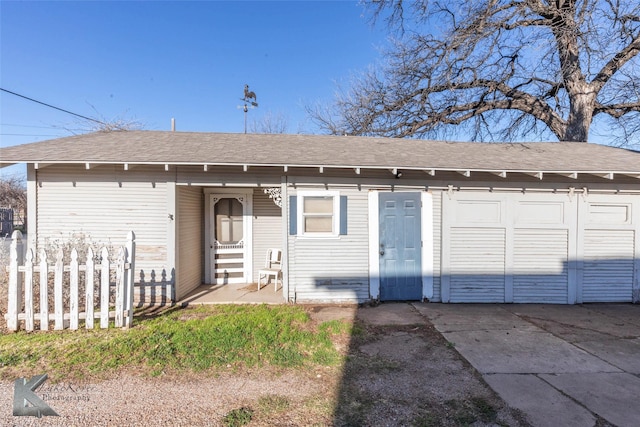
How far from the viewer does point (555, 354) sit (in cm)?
387

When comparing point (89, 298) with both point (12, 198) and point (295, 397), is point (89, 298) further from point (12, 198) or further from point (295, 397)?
point (12, 198)

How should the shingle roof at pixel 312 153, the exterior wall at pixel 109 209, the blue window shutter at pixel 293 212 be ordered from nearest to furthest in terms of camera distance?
1. the shingle roof at pixel 312 153
2. the exterior wall at pixel 109 209
3. the blue window shutter at pixel 293 212

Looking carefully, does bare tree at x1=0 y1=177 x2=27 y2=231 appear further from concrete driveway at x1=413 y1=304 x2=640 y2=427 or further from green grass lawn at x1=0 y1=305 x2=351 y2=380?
concrete driveway at x1=413 y1=304 x2=640 y2=427

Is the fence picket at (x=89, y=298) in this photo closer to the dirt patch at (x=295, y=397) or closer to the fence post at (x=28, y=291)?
the fence post at (x=28, y=291)

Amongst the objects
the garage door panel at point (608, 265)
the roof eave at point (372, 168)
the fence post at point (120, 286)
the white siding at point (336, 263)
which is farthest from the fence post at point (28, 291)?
the garage door panel at point (608, 265)

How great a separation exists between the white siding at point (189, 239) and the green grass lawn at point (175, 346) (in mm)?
1338

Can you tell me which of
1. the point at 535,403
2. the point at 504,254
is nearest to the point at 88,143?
the point at 535,403

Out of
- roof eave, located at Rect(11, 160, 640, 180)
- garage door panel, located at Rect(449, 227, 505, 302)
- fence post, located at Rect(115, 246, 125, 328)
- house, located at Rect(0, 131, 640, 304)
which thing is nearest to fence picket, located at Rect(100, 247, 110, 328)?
fence post, located at Rect(115, 246, 125, 328)

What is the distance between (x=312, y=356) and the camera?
3754 mm

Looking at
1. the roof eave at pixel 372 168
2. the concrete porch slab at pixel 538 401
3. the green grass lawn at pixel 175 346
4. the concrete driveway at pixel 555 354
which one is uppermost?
the roof eave at pixel 372 168

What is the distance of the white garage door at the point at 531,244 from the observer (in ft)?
20.0

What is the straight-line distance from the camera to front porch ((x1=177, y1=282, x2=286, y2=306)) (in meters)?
5.90

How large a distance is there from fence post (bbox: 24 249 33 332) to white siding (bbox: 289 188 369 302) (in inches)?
153

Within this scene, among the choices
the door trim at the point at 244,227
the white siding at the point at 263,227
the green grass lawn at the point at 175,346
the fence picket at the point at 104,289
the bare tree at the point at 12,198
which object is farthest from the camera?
the bare tree at the point at 12,198
